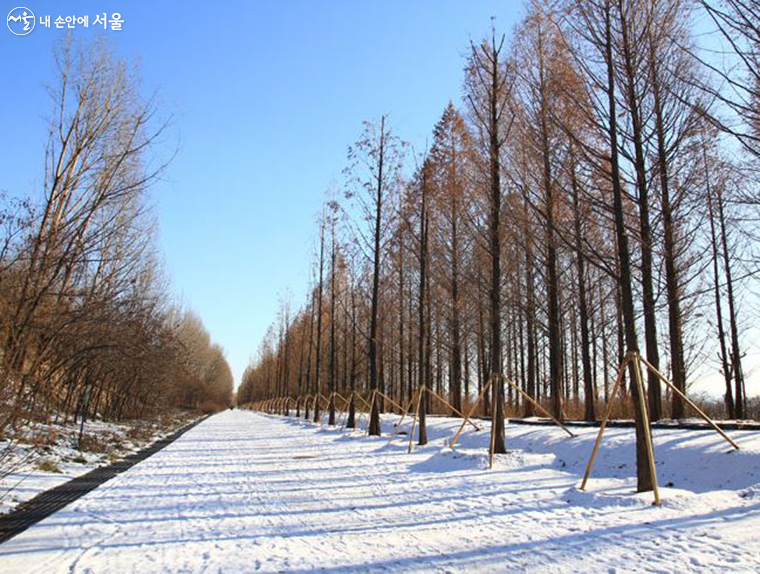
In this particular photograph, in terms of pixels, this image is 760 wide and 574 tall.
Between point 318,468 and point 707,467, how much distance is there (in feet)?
20.6

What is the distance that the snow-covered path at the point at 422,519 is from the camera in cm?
420

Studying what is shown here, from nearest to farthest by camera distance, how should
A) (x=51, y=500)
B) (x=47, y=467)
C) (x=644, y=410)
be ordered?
(x=644, y=410)
(x=51, y=500)
(x=47, y=467)

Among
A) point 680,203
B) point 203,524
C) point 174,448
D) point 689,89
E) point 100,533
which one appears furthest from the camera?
point 174,448

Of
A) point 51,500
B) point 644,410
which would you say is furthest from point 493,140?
point 51,500

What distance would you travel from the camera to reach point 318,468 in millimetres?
9945

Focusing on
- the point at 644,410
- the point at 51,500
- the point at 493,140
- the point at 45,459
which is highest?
the point at 493,140

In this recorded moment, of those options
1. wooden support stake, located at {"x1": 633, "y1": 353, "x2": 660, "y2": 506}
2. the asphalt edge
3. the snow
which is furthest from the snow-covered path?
the snow

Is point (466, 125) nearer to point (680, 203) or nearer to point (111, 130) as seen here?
point (680, 203)

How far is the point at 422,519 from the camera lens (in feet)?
18.5

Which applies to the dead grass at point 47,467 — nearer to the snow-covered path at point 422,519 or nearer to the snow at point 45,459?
the snow at point 45,459

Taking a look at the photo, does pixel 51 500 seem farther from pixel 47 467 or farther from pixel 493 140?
pixel 493 140

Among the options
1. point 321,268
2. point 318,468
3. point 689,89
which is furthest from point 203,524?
point 321,268

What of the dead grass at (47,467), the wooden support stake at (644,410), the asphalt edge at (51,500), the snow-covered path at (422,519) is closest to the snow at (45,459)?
the dead grass at (47,467)

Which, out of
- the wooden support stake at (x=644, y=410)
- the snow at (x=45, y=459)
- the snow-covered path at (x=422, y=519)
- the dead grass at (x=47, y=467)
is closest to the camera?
the snow-covered path at (x=422, y=519)
